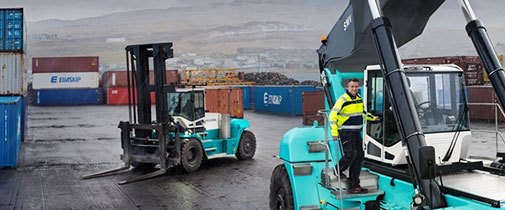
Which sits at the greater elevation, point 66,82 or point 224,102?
point 66,82

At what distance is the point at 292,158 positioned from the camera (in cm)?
693

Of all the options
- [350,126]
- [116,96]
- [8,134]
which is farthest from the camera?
[116,96]

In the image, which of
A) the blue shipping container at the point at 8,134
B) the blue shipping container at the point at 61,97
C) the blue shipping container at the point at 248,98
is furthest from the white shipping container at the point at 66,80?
the blue shipping container at the point at 8,134

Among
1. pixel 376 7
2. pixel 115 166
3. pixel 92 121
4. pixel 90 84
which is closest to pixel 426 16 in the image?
pixel 376 7

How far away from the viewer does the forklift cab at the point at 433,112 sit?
536cm

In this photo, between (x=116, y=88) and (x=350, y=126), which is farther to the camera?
(x=116, y=88)

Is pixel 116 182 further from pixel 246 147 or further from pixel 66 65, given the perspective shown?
pixel 66 65

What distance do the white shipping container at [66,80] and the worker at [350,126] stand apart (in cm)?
5129

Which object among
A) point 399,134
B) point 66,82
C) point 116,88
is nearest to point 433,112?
point 399,134

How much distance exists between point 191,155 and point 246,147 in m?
2.41

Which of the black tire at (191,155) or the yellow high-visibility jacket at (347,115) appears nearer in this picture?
the yellow high-visibility jacket at (347,115)

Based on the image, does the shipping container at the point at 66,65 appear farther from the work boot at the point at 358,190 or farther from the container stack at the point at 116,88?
the work boot at the point at 358,190

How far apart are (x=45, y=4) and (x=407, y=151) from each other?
353ft

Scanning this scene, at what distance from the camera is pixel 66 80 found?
54469 millimetres
